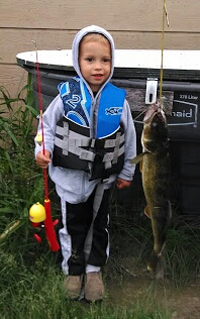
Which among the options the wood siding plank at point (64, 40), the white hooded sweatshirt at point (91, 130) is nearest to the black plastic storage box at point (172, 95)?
the white hooded sweatshirt at point (91, 130)

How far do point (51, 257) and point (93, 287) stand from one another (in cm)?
35

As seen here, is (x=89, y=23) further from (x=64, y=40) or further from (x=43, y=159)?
(x=43, y=159)

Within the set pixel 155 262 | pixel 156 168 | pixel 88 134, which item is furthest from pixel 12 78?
pixel 156 168

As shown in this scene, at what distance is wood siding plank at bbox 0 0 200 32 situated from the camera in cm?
462

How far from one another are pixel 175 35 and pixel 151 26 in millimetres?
232

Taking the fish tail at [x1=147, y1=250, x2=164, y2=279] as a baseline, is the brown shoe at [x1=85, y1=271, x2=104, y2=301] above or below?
below

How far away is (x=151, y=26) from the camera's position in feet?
15.4

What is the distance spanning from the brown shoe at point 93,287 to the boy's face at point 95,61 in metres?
1.13

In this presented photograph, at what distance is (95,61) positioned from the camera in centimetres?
275

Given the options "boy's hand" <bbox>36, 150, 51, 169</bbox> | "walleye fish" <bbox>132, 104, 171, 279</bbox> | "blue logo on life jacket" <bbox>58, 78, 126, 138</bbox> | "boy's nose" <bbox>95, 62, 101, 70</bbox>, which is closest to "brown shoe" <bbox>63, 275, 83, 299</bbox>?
"walleye fish" <bbox>132, 104, 171, 279</bbox>

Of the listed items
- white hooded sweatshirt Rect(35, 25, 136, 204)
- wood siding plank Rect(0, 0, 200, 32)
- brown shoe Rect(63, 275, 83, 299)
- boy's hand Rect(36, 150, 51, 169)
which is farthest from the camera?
wood siding plank Rect(0, 0, 200, 32)

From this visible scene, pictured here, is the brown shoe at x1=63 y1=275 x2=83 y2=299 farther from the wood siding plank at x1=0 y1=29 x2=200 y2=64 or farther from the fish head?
the wood siding plank at x1=0 y1=29 x2=200 y2=64

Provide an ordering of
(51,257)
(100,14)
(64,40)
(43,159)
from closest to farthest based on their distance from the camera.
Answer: (43,159) < (51,257) < (100,14) < (64,40)

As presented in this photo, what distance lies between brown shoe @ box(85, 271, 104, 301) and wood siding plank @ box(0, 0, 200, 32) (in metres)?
2.52
